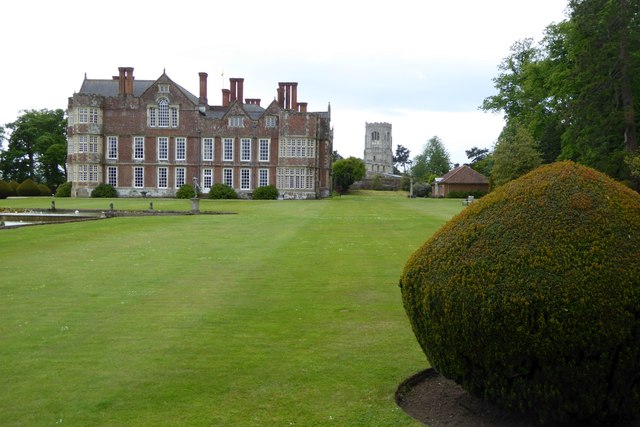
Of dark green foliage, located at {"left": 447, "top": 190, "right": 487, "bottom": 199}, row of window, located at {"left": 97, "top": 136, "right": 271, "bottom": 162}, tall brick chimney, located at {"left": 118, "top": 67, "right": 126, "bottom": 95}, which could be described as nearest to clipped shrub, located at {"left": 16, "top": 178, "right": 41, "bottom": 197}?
row of window, located at {"left": 97, "top": 136, "right": 271, "bottom": 162}

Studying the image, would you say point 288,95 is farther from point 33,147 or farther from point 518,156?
point 33,147

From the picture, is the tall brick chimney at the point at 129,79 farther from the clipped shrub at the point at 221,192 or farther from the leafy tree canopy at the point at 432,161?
the leafy tree canopy at the point at 432,161

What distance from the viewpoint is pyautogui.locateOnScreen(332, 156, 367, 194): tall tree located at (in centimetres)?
10425

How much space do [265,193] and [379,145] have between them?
325 ft

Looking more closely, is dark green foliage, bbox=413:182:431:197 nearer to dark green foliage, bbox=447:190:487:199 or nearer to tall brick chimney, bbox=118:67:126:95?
dark green foliage, bbox=447:190:487:199

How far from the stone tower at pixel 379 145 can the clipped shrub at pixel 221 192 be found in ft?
316

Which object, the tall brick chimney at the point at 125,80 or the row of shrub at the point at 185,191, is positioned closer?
the row of shrub at the point at 185,191

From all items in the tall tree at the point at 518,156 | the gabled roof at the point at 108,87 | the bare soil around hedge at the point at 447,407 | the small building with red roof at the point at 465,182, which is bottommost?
the bare soil around hedge at the point at 447,407

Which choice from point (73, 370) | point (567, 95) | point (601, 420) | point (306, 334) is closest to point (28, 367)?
point (73, 370)

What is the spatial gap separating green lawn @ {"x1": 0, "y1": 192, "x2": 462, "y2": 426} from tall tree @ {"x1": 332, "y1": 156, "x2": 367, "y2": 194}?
86.1 meters

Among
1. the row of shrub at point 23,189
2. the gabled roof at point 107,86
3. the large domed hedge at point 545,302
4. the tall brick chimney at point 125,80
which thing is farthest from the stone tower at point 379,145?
the large domed hedge at point 545,302

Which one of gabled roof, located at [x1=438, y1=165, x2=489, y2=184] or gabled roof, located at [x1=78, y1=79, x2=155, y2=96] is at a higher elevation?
gabled roof, located at [x1=78, y1=79, x2=155, y2=96]

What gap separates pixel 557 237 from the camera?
5.25m

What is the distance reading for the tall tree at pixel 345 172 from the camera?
10425 cm
